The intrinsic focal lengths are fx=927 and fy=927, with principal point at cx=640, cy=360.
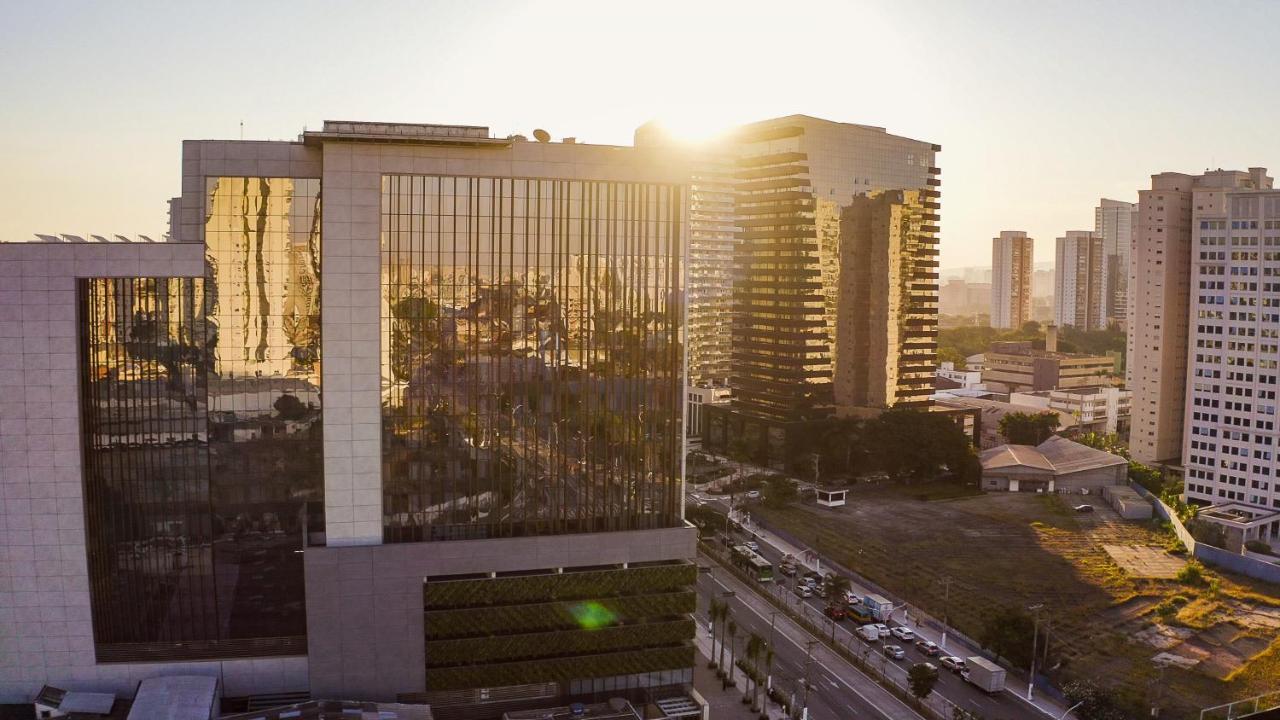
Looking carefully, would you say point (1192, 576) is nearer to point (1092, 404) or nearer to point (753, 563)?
point (753, 563)

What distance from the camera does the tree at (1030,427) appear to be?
112812 mm

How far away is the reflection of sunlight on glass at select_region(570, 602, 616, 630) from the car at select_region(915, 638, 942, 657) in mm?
21392

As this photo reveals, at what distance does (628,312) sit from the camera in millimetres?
45875

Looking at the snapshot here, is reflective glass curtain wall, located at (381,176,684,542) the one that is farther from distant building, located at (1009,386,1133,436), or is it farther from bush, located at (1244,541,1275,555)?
distant building, located at (1009,386,1133,436)

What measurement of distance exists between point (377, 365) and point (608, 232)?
499 inches

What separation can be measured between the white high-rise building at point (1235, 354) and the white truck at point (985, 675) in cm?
4614

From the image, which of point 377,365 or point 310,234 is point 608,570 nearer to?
point 377,365

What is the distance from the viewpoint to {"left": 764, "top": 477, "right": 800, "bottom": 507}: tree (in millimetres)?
89250

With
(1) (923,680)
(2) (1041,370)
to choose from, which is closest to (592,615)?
(1) (923,680)

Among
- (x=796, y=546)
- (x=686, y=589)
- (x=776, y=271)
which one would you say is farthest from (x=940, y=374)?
(x=686, y=589)

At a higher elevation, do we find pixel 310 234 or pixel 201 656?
pixel 310 234

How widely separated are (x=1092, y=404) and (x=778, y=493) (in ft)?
213

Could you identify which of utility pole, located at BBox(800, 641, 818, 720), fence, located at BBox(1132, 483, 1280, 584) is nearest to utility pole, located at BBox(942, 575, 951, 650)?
utility pole, located at BBox(800, 641, 818, 720)

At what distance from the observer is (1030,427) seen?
112875 millimetres
